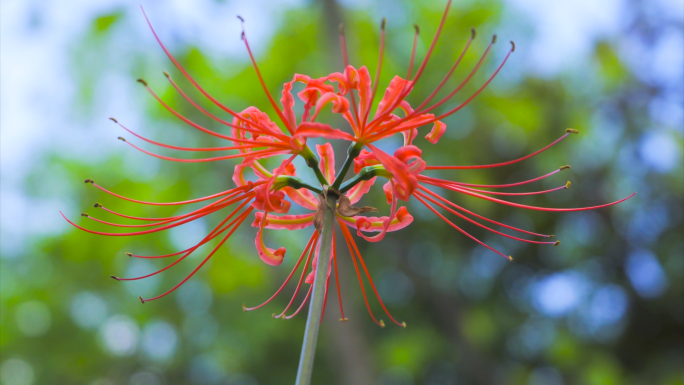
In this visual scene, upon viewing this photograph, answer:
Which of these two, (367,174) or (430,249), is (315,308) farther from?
(430,249)

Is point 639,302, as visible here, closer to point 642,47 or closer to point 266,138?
point 642,47

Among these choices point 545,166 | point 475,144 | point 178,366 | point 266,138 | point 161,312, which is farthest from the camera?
point 178,366

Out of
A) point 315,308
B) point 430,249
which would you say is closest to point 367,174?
point 315,308

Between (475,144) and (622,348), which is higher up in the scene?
(475,144)

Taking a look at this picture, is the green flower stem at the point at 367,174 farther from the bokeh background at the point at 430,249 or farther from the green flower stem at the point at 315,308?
the bokeh background at the point at 430,249

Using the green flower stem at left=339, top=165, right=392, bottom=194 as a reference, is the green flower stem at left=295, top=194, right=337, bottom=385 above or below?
below

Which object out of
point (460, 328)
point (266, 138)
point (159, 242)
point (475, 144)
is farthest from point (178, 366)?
point (266, 138)

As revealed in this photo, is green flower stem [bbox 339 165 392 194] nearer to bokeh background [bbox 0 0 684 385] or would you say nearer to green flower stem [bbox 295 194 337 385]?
green flower stem [bbox 295 194 337 385]

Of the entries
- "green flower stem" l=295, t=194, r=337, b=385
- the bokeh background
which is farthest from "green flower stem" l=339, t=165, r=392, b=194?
the bokeh background
